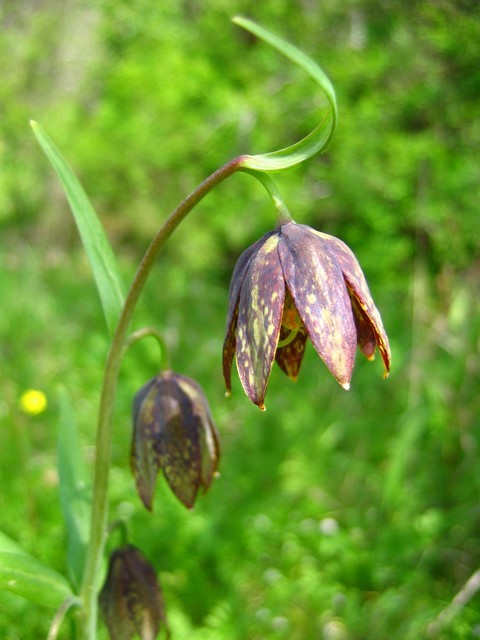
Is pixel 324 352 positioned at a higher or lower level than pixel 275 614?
higher

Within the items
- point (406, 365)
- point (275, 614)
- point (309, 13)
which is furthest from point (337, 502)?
point (309, 13)

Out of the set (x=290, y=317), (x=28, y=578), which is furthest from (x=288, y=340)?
(x=28, y=578)

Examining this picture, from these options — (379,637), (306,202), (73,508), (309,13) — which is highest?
(309,13)

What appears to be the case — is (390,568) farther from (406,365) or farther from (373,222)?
(373,222)

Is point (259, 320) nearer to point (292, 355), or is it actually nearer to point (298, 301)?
point (298, 301)

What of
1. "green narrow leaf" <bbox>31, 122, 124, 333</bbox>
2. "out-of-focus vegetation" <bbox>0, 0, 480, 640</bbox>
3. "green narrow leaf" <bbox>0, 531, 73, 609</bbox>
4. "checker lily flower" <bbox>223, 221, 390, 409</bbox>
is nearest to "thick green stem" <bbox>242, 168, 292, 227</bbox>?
"checker lily flower" <bbox>223, 221, 390, 409</bbox>

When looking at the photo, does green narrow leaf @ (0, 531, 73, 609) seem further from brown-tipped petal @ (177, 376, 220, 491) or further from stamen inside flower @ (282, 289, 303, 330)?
stamen inside flower @ (282, 289, 303, 330)

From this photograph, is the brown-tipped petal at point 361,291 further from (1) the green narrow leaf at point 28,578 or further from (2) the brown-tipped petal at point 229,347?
(1) the green narrow leaf at point 28,578
